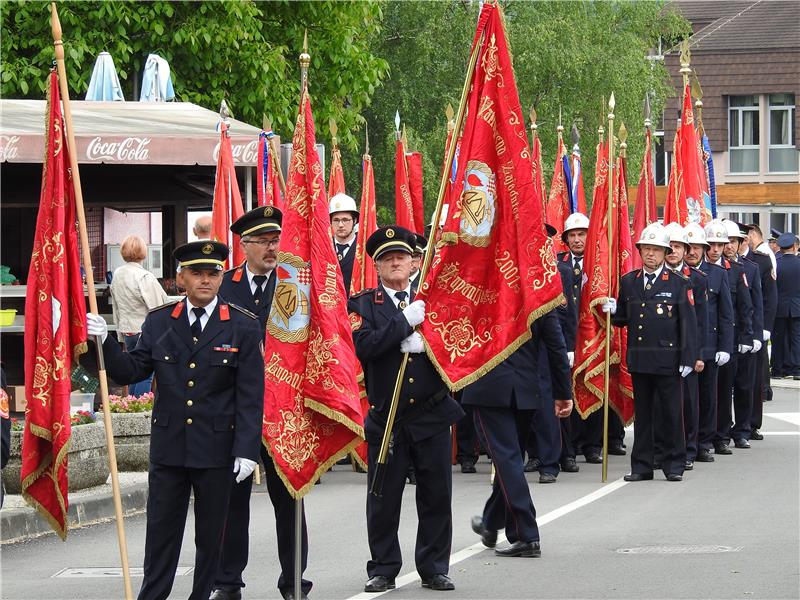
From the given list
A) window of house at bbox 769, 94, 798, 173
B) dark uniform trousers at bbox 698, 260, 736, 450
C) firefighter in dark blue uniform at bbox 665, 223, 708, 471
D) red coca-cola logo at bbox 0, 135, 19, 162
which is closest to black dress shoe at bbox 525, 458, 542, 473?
firefighter in dark blue uniform at bbox 665, 223, 708, 471

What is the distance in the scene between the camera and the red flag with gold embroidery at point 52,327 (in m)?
8.28

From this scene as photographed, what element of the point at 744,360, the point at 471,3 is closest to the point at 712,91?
the point at 471,3

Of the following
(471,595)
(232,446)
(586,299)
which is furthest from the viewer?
(586,299)

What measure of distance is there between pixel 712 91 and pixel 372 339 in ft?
143

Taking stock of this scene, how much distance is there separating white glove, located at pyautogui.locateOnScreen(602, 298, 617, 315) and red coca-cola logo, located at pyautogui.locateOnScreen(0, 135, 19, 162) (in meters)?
6.98

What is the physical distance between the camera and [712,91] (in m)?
50.8

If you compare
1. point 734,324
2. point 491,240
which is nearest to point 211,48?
point 734,324

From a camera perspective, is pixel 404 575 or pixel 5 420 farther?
pixel 404 575

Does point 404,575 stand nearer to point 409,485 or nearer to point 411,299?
point 411,299

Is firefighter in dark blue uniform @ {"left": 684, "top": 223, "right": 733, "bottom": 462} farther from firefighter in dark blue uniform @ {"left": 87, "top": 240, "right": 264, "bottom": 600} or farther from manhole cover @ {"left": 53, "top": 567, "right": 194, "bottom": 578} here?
firefighter in dark blue uniform @ {"left": 87, "top": 240, "right": 264, "bottom": 600}

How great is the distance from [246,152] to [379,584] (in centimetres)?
968

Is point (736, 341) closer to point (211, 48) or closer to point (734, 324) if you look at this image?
point (734, 324)

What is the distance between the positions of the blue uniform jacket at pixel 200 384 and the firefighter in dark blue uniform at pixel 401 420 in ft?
3.83

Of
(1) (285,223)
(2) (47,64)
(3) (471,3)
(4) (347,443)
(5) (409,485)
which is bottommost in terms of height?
(5) (409,485)
